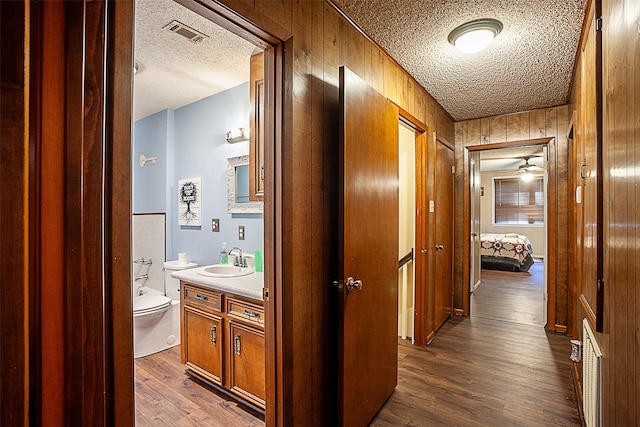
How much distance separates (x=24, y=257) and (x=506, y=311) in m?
4.89

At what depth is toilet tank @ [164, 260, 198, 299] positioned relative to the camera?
10.7ft

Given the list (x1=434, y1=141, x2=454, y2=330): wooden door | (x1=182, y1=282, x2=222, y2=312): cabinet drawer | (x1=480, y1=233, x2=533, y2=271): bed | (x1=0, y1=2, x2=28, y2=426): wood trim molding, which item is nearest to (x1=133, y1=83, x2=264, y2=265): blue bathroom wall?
(x1=182, y1=282, x2=222, y2=312): cabinet drawer

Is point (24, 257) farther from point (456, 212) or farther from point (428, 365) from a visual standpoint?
point (456, 212)

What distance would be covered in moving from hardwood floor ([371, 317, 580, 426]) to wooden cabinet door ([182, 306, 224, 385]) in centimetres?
116

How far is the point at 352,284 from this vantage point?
1.68 metres

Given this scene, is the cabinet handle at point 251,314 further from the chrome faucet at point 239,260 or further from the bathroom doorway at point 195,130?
the chrome faucet at point 239,260

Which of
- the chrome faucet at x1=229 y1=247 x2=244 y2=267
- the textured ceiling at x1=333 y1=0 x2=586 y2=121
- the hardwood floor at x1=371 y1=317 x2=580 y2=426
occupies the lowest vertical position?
the hardwood floor at x1=371 y1=317 x2=580 y2=426

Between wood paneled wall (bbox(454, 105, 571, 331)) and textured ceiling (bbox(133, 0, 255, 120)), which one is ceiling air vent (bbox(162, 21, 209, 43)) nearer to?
textured ceiling (bbox(133, 0, 255, 120))

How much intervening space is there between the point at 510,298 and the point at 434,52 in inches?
162

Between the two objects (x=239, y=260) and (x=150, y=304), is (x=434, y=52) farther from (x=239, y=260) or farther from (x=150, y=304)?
(x=150, y=304)

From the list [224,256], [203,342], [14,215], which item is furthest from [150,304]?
[14,215]

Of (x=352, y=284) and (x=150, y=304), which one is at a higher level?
(x=352, y=284)

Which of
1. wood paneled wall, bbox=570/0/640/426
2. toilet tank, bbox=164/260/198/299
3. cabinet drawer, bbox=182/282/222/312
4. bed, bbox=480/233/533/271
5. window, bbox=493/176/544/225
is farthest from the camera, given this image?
window, bbox=493/176/544/225

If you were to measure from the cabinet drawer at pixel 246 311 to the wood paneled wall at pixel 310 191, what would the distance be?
504 mm
